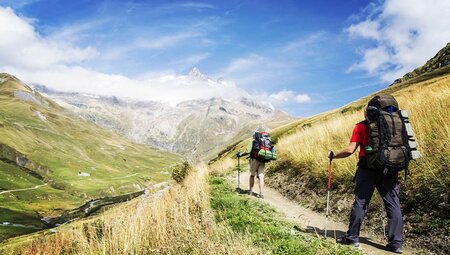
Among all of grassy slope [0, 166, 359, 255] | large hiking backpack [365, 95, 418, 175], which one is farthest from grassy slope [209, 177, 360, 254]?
large hiking backpack [365, 95, 418, 175]

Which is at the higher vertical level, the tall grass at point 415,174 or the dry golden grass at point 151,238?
the tall grass at point 415,174

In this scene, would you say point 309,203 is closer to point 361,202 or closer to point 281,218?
point 281,218

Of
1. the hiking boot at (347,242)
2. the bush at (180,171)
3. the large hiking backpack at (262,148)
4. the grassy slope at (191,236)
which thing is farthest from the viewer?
the bush at (180,171)

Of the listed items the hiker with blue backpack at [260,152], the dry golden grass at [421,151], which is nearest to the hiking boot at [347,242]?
the dry golden grass at [421,151]

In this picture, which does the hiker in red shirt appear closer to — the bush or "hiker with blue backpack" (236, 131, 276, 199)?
"hiker with blue backpack" (236, 131, 276, 199)

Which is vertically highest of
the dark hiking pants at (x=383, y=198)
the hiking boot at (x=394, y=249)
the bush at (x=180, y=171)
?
the bush at (x=180, y=171)

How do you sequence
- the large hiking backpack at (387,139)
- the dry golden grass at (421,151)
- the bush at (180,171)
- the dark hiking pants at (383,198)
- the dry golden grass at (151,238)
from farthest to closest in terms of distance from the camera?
the bush at (180,171)
the dry golden grass at (421,151)
the dark hiking pants at (383,198)
the dry golden grass at (151,238)
the large hiking backpack at (387,139)

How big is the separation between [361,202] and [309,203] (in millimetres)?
6343

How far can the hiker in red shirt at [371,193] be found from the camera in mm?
8688

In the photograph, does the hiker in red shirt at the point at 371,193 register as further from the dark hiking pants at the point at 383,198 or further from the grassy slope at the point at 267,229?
the grassy slope at the point at 267,229

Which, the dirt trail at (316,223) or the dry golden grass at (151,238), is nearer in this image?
the dry golden grass at (151,238)

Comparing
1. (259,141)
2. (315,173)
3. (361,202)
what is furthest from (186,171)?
(361,202)

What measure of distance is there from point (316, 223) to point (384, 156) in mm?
4819

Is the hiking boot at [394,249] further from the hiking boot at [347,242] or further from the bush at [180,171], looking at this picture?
the bush at [180,171]
